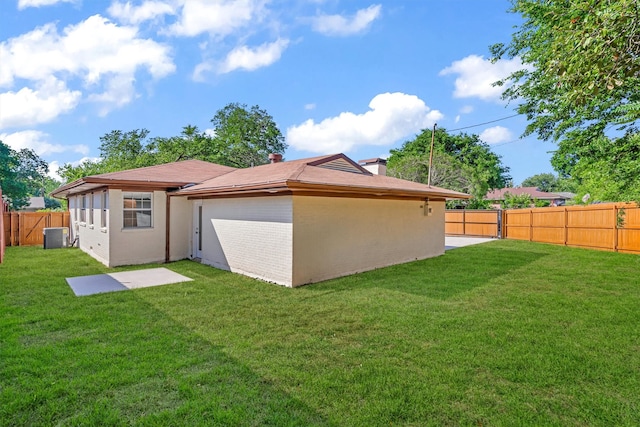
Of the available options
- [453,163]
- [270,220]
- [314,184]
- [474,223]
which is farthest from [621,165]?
[453,163]

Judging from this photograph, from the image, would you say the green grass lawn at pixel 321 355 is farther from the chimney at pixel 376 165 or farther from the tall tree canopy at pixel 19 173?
the tall tree canopy at pixel 19 173

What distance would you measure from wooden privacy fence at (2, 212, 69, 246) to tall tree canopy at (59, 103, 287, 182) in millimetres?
13813

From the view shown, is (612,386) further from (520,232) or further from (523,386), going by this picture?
(520,232)

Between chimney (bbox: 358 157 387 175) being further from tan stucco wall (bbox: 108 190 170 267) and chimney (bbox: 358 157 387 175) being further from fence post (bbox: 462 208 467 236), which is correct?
fence post (bbox: 462 208 467 236)

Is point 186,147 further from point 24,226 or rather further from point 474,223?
point 474,223

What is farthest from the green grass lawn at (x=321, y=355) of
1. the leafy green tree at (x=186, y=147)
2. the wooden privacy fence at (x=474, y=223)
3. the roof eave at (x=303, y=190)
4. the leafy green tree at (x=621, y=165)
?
the leafy green tree at (x=186, y=147)

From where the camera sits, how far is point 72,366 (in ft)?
11.7

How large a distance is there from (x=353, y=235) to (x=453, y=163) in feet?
69.8

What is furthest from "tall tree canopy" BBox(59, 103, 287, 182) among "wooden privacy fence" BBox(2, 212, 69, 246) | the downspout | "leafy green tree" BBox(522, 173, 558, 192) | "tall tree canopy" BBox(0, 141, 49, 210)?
"leafy green tree" BBox(522, 173, 558, 192)

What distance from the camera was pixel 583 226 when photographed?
14.3 m

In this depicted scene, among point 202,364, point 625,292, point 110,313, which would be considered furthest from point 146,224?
point 625,292

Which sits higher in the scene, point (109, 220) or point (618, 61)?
point (618, 61)

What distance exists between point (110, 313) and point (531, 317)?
22.4 feet

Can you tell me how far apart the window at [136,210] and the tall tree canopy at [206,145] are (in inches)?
771
